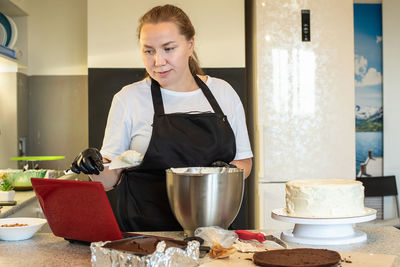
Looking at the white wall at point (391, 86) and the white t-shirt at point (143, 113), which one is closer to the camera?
the white t-shirt at point (143, 113)

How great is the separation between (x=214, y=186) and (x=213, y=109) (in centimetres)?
57

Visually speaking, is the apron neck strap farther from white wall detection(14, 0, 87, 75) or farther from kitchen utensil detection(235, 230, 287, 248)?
white wall detection(14, 0, 87, 75)

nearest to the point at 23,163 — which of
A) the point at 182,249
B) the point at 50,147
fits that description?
the point at 50,147

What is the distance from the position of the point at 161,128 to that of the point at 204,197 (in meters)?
0.46

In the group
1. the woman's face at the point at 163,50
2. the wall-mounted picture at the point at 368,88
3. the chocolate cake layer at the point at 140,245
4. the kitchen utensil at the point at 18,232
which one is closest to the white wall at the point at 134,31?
the wall-mounted picture at the point at 368,88

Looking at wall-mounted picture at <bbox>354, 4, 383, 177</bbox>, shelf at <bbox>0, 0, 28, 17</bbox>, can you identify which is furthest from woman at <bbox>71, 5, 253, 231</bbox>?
wall-mounted picture at <bbox>354, 4, 383, 177</bbox>

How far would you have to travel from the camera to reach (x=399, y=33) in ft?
12.3

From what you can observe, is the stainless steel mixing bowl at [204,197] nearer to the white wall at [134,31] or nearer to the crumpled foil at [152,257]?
the crumpled foil at [152,257]

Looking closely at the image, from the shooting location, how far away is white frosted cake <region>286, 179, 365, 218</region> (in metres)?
1.28

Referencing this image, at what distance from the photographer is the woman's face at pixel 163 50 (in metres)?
1.62

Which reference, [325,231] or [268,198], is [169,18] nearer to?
[325,231]

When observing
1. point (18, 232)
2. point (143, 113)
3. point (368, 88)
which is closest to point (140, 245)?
point (18, 232)

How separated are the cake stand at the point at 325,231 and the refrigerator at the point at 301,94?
1.75m

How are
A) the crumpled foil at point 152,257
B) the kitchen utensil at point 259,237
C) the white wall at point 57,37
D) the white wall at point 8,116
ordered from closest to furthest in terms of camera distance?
the crumpled foil at point 152,257
the kitchen utensil at point 259,237
the white wall at point 8,116
the white wall at point 57,37
